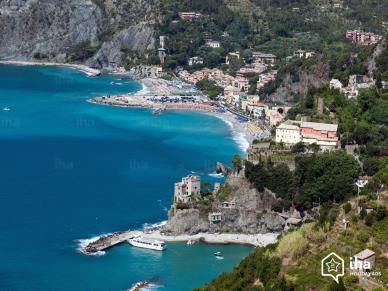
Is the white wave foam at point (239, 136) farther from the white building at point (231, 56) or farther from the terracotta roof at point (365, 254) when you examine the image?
the terracotta roof at point (365, 254)

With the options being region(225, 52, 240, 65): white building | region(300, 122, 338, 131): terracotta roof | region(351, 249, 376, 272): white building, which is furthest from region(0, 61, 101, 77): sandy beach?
region(351, 249, 376, 272): white building

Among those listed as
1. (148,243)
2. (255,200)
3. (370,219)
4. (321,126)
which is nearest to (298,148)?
(321,126)

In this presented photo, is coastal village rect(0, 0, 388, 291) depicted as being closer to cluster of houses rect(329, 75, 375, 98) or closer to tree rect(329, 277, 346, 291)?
tree rect(329, 277, 346, 291)

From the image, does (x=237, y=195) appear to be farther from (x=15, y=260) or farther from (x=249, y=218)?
(x=15, y=260)

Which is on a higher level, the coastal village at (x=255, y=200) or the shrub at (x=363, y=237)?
the shrub at (x=363, y=237)

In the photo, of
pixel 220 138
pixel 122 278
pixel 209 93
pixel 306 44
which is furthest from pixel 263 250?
pixel 306 44

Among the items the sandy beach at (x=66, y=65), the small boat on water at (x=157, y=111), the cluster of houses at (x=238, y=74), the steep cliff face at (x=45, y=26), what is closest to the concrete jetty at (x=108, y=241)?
the small boat on water at (x=157, y=111)
